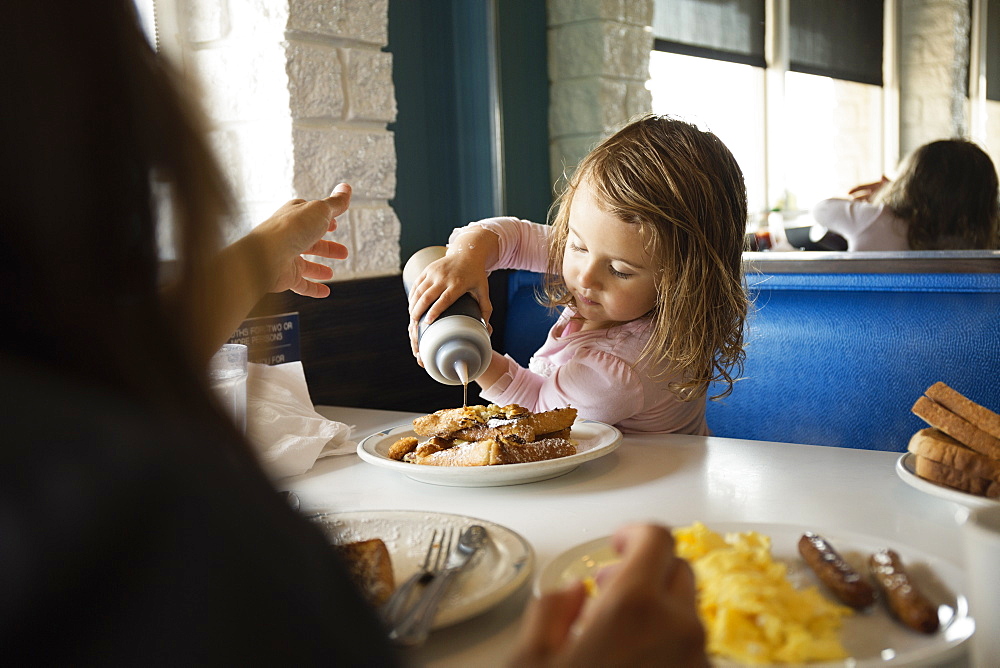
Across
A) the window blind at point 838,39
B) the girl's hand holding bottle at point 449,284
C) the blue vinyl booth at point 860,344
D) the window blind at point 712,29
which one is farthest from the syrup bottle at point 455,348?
the window blind at point 712,29

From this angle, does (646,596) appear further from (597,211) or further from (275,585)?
(597,211)

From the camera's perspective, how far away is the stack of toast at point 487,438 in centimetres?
102

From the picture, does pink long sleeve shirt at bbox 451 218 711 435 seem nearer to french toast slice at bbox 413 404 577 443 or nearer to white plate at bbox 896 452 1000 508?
french toast slice at bbox 413 404 577 443

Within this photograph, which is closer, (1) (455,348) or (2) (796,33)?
(1) (455,348)

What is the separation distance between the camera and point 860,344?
5.62 feet

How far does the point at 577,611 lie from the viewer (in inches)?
16.5

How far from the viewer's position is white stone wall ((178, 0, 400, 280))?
5.75ft

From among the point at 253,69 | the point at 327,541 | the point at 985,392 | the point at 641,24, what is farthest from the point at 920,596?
the point at 641,24

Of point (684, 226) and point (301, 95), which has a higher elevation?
point (301, 95)

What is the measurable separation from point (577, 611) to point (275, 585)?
189mm

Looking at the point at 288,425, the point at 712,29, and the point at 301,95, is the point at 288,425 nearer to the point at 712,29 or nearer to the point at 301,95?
the point at 301,95

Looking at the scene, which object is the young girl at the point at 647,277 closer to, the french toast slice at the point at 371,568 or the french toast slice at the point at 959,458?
the french toast slice at the point at 959,458

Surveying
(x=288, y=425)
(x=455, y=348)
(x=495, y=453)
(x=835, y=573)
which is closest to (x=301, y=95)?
(x=288, y=425)

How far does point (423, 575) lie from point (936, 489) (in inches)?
21.6
